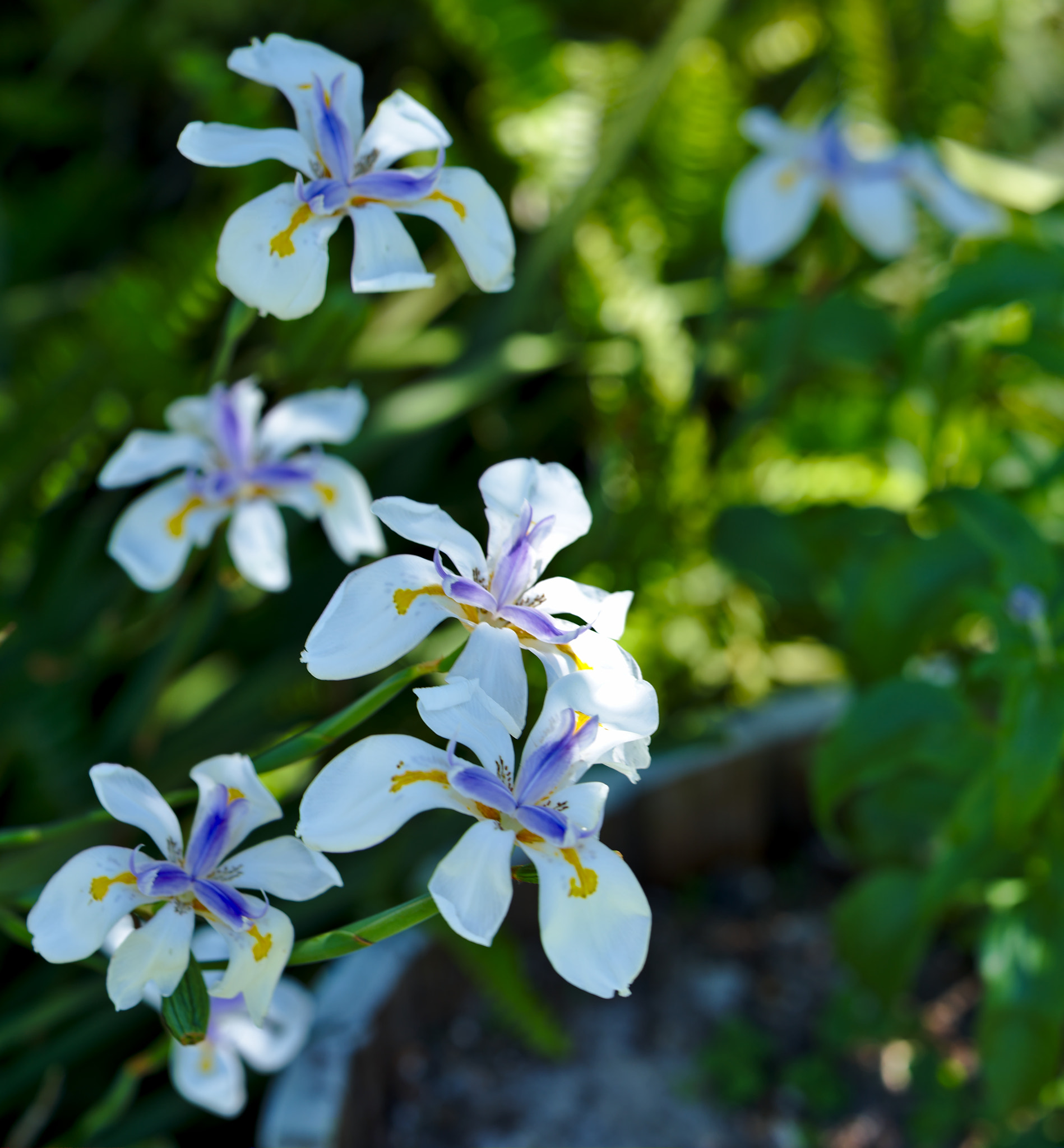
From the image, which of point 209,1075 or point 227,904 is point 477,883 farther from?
point 209,1075

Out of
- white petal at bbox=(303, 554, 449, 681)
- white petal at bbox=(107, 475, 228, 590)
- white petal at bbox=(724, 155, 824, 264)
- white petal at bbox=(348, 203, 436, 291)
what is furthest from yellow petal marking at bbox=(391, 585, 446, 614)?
white petal at bbox=(724, 155, 824, 264)

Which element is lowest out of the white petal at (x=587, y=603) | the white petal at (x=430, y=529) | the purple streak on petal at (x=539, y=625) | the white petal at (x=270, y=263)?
the white petal at (x=587, y=603)

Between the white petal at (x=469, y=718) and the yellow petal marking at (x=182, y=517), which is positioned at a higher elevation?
the white petal at (x=469, y=718)

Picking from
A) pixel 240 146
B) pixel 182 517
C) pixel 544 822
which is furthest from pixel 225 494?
pixel 544 822

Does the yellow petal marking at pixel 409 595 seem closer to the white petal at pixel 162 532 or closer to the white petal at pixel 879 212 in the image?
the white petal at pixel 162 532

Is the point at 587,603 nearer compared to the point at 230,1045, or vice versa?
the point at 587,603

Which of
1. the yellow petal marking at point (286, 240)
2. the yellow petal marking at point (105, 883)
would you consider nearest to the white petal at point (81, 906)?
the yellow petal marking at point (105, 883)

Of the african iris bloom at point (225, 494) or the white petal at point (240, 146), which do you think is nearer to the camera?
the white petal at point (240, 146)
